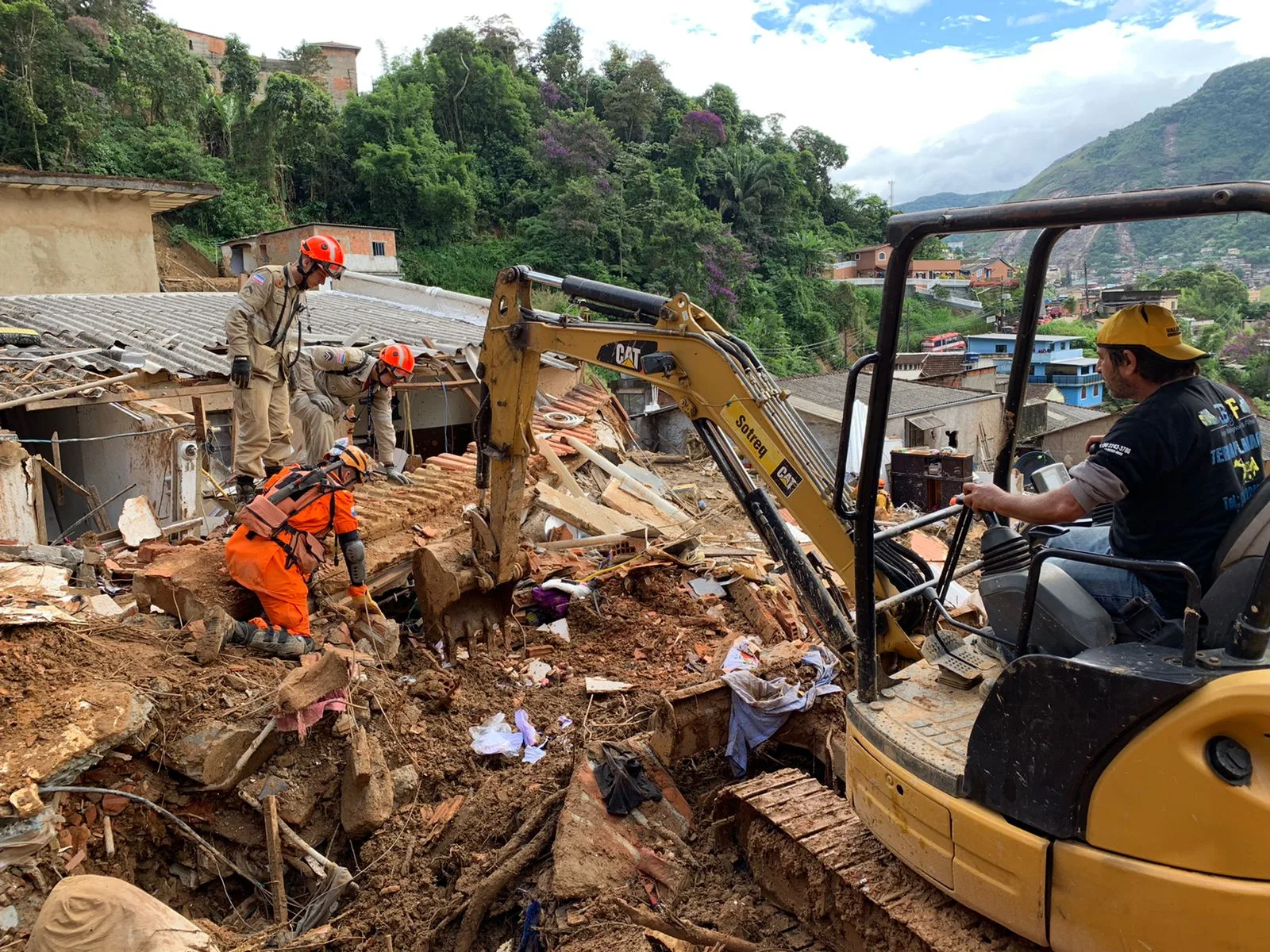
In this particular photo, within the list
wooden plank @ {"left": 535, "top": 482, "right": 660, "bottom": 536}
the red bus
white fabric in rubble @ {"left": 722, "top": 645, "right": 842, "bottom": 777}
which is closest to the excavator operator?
white fabric in rubble @ {"left": 722, "top": 645, "right": 842, "bottom": 777}

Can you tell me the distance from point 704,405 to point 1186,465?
217 cm

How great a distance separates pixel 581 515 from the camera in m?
7.82

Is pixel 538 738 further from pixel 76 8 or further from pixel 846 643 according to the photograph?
pixel 76 8

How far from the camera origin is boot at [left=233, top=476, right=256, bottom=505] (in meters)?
7.59

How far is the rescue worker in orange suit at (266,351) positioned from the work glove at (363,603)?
2347mm

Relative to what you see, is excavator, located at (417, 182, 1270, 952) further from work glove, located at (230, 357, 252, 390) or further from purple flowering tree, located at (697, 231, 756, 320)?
purple flowering tree, located at (697, 231, 756, 320)

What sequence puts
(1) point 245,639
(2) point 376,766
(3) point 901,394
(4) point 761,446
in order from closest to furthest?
(4) point 761,446 < (2) point 376,766 < (1) point 245,639 < (3) point 901,394

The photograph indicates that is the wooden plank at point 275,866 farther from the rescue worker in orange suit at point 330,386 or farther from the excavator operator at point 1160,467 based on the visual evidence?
the rescue worker in orange suit at point 330,386

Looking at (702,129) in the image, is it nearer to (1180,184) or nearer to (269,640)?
(269,640)

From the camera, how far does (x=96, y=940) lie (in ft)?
9.13

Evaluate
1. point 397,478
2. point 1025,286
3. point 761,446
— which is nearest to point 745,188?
point 397,478

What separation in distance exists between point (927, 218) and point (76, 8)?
30820mm

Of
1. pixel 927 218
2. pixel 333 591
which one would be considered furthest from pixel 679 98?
pixel 927 218

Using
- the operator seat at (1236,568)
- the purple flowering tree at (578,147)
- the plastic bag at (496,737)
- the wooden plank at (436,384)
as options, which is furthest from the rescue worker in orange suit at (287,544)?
the purple flowering tree at (578,147)
